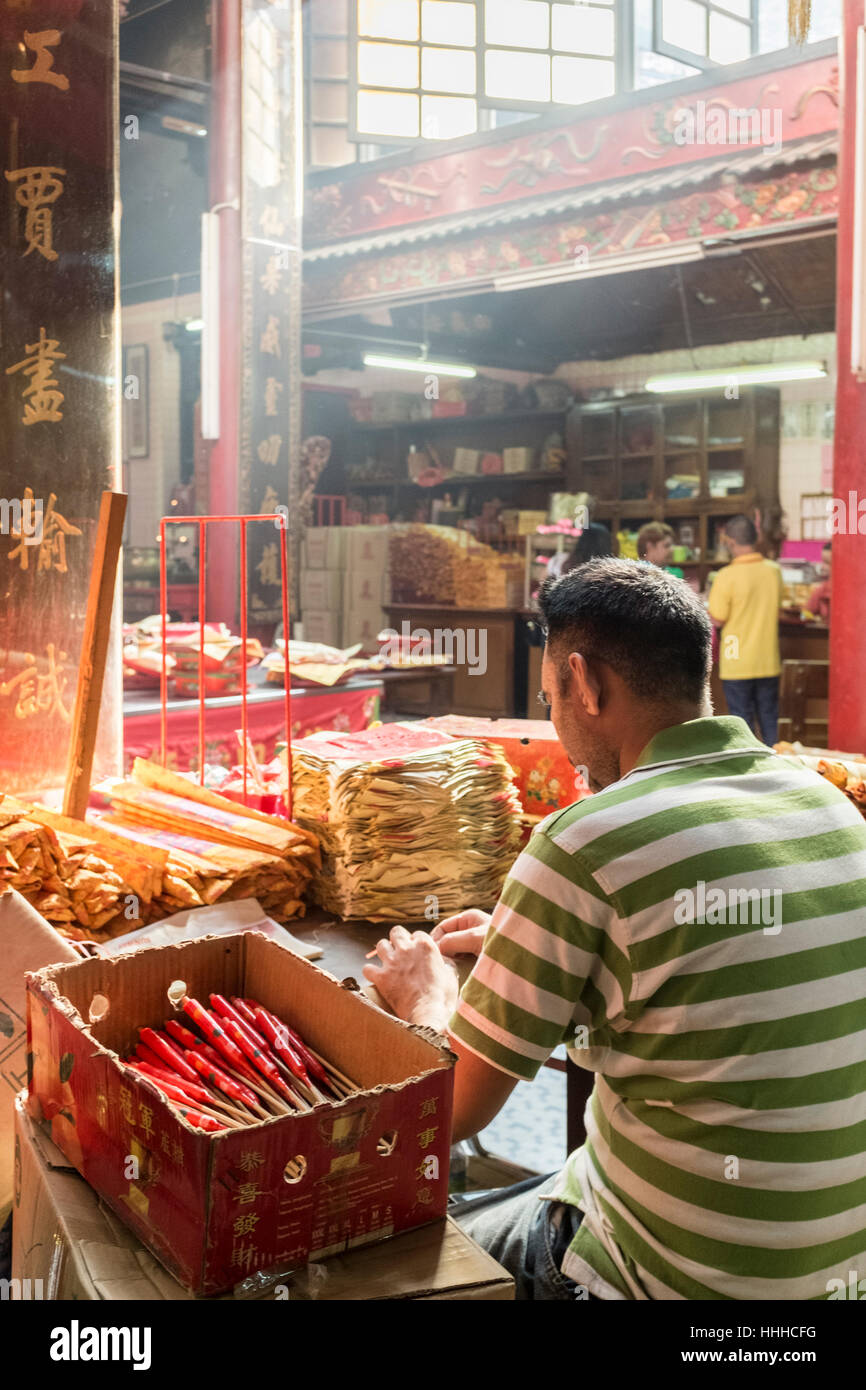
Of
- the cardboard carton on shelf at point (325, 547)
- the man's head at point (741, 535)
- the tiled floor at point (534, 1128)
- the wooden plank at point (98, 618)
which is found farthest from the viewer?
the cardboard carton on shelf at point (325, 547)

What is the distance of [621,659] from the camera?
1.48 m

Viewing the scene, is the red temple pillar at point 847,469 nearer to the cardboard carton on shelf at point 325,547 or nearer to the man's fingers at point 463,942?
the man's fingers at point 463,942

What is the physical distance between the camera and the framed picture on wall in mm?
11508

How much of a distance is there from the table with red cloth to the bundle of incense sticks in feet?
8.76

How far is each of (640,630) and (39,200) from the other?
A: 2157 millimetres

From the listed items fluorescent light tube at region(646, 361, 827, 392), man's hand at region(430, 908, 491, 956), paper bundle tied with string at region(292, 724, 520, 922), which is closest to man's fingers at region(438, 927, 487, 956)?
man's hand at region(430, 908, 491, 956)

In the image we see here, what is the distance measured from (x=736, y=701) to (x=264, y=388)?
355 cm

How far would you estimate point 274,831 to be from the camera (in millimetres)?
2424

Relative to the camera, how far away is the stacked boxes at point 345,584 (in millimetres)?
11367

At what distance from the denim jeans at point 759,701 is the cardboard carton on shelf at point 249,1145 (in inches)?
236

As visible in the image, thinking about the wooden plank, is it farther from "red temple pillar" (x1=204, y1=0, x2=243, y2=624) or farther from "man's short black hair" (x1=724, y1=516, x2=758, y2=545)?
"man's short black hair" (x1=724, y1=516, x2=758, y2=545)

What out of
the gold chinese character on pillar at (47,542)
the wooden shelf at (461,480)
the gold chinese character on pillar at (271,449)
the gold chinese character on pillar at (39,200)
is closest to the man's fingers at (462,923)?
the gold chinese character on pillar at (47,542)

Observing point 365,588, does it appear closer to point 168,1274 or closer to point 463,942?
point 463,942
